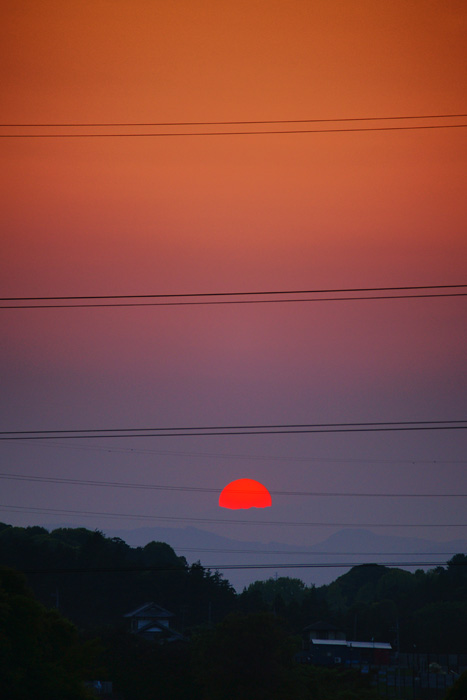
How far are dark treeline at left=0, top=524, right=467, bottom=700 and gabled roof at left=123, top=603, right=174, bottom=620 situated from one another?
2.52 m

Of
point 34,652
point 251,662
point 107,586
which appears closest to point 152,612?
point 107,586

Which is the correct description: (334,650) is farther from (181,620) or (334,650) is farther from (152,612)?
(152,612)

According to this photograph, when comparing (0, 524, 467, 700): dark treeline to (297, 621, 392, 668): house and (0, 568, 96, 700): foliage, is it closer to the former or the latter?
(0, 568, 96, 700): foliage

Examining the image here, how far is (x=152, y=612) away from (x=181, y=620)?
5.25m

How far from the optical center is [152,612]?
75.6 metres

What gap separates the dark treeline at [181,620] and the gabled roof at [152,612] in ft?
8.26

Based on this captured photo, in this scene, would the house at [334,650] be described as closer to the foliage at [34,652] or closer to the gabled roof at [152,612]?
the gabled roof at [152,612]

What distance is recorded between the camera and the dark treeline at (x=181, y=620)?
30.0 m

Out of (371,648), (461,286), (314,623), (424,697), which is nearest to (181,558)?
(314,623)

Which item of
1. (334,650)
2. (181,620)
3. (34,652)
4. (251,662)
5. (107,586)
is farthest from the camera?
(107,586)

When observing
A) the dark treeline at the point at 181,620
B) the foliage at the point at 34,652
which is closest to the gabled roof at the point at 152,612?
the dark treeline at the point at 181,620

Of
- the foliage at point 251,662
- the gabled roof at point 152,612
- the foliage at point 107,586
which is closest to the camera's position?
the foliage at point 251,662

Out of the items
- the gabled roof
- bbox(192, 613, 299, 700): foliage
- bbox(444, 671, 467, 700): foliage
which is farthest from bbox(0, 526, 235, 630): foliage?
bbox(444, 671, 467, 700): foliage

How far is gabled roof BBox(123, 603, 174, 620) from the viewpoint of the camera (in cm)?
7494
